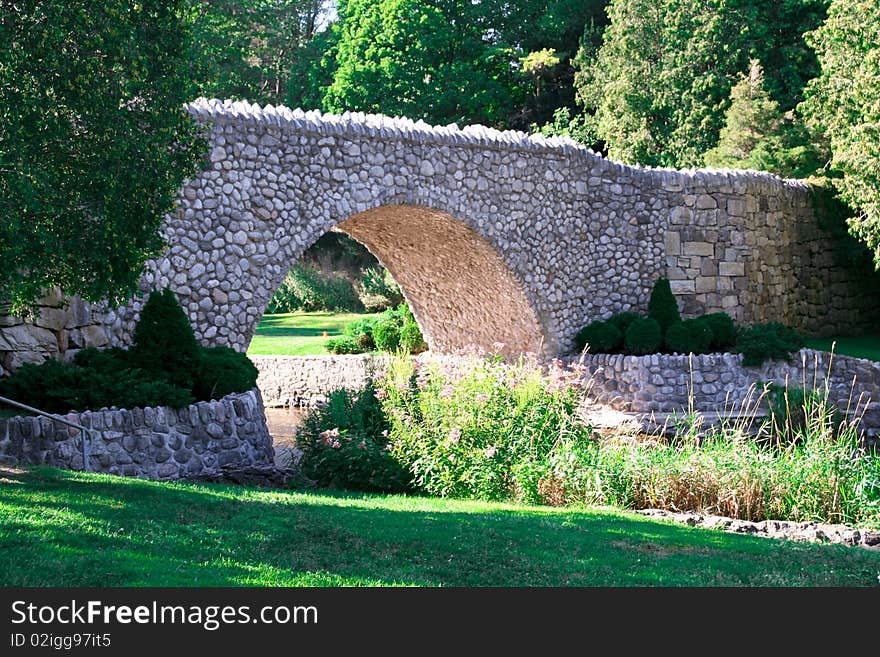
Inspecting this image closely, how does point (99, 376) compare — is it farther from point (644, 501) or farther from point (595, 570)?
point (595, 570)

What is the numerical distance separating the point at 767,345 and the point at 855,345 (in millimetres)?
3462

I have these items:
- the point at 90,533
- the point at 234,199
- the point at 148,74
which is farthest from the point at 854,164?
the point at 90,533

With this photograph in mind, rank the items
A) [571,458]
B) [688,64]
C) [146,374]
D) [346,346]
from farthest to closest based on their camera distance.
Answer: [688,64] < [346,346] < [146,374] < [571,458]

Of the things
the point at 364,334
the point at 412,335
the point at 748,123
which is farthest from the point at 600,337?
the point at 748,123

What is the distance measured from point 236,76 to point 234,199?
64.7ft

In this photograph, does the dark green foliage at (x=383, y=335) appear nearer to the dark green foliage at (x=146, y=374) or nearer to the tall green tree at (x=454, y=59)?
the tall green tree at (x=454, y=59)

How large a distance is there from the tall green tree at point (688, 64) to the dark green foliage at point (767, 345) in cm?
724

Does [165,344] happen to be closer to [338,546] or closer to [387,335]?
[338,546]

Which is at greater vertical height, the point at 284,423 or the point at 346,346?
the point at 346,346

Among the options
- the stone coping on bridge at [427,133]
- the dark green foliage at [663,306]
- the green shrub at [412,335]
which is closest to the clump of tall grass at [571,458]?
the stone coping on bridge at [427,133]

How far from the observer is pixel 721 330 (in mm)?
17875

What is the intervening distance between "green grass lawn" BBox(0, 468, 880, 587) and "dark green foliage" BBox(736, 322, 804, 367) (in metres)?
10.5


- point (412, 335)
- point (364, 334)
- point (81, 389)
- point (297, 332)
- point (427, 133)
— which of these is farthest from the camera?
point (297, 332)

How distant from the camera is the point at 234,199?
529 inches
